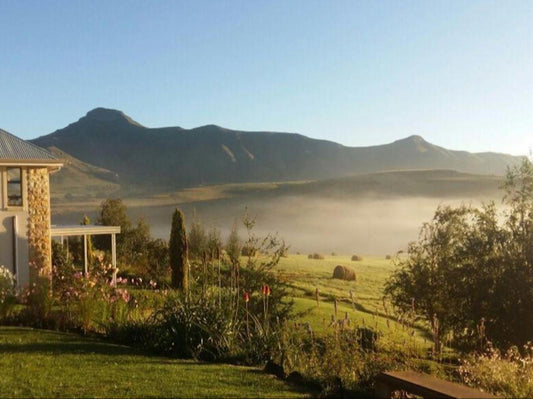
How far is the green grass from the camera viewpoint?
23.0 ft

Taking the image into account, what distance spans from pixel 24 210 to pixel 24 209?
0.03 meters

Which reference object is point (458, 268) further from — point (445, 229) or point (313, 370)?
point (313, 370)

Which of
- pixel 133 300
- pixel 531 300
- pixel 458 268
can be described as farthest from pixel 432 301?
pixel 133 300

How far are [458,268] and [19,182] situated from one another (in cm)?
1299

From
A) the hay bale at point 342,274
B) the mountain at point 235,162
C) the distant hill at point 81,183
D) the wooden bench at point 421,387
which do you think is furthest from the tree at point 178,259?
the mountain at point 235,162

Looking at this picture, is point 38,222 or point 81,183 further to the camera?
point 81,183

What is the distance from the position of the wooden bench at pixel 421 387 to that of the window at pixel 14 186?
14.8m

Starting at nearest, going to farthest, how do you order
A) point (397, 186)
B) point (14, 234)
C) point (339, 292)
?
point (14, 234)
point (339, 292)
point (397, 186)

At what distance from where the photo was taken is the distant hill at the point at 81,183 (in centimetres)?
13850

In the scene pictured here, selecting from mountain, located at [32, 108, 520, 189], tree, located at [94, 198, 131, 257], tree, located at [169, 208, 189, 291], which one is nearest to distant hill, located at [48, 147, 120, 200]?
mountain, located at [32, 108, 520, 189]

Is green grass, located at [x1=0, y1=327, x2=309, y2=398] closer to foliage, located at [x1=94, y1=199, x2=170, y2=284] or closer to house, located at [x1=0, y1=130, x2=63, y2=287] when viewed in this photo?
house, located at [x1=0, y1=130, x2=63, y2=287]

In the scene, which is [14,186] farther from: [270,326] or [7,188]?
[270,326]

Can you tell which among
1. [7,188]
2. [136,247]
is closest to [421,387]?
[7,188]

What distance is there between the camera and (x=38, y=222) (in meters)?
19.2
